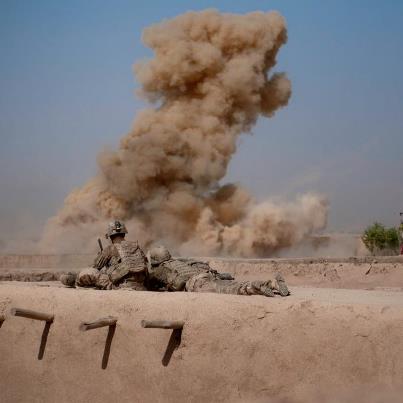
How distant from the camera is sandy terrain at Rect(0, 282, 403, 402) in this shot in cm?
418

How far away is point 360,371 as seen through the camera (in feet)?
13.6

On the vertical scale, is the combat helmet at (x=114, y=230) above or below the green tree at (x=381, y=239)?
below

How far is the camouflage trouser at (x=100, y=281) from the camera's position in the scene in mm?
6328

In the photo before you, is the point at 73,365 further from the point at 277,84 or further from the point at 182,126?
the point at 277,84

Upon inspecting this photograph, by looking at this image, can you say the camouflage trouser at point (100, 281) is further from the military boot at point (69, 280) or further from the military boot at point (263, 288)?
the military boot at point (263, 288)

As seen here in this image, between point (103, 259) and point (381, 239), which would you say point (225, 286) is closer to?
point (103, 259)

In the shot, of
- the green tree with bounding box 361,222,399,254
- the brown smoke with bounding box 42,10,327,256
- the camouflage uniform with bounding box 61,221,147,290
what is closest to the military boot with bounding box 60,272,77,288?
the camouflage uniform with bounding box 61,221,147,290

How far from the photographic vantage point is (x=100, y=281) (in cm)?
638

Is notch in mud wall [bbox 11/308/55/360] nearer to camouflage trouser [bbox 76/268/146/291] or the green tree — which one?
camouflage trouser [bbox 76/268/146/291]

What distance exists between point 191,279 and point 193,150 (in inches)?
687

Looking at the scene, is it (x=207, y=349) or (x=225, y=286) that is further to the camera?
(x=225, y=286)

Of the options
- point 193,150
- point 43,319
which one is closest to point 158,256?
point 43,319

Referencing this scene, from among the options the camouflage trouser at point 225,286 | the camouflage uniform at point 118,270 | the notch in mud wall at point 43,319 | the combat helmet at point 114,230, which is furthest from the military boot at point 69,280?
the camouflage trouser at point 225,286

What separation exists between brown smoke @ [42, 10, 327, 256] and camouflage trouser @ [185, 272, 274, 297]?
1632 cm
